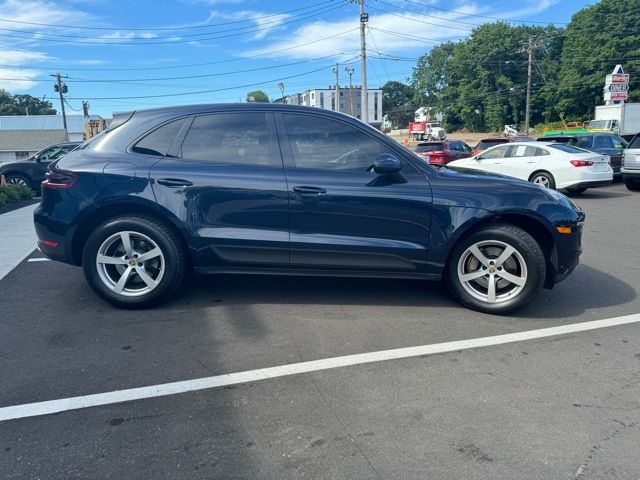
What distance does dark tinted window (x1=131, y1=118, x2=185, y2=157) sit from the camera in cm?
434

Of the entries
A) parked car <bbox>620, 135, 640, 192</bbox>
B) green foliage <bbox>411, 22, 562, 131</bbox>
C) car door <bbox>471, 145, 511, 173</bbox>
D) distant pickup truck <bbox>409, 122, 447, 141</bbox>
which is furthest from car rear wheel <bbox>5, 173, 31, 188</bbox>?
green foliage <bbox>411, 22, 562, 131</bbox>

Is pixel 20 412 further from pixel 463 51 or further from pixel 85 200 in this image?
pixel 463 51

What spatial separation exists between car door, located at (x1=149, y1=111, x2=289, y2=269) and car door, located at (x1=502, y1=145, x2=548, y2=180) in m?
10.6

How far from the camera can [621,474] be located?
7.59 feet

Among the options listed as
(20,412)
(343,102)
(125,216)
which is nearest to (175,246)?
(125,216)

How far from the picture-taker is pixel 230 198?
4176mm

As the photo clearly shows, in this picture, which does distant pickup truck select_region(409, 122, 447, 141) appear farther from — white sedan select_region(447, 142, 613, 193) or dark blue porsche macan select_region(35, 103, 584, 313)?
dark blue porsche macan select_region(35, 103, 584, 313)

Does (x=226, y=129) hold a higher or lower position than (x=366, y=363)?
higher

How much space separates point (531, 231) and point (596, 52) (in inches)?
2886

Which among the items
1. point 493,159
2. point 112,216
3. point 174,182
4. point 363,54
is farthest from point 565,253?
point 363,54

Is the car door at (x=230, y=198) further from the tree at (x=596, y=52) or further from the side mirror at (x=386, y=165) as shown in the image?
the tree at (x=596, y=52)

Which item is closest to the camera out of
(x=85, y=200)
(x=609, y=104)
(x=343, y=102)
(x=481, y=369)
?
(x=481, y=369)

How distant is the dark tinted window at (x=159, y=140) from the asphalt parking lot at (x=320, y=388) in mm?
1386

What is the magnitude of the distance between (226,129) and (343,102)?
114m
